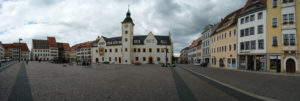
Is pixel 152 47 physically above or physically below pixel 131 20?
below

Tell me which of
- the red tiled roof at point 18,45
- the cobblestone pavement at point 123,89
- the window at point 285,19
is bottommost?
the cobblestone pavement at point 123,89

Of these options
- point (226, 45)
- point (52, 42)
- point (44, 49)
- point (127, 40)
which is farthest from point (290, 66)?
point (52, 42)

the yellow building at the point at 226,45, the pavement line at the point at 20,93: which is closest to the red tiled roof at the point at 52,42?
the yellow building at the point at 226,45

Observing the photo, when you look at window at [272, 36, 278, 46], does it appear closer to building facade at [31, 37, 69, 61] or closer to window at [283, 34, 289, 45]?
window at [283, 34, 289, 45]

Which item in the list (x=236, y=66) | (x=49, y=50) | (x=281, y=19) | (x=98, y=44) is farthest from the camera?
(x=49, y=50)

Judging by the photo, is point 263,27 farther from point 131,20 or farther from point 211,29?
point 131,20

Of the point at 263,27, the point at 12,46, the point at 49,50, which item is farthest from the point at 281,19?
the point at 12,46

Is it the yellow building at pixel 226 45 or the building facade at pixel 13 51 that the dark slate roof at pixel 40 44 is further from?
the yellow building at pixel 226 45

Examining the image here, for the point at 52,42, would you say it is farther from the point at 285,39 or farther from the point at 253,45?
the point at 285,39

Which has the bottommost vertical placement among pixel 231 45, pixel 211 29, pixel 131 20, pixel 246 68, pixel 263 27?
pixel 246 68

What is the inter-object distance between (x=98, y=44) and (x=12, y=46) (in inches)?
3699

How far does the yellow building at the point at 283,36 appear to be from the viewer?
871 inches

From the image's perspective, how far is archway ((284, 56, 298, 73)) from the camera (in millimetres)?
22188

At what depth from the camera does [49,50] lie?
114m
